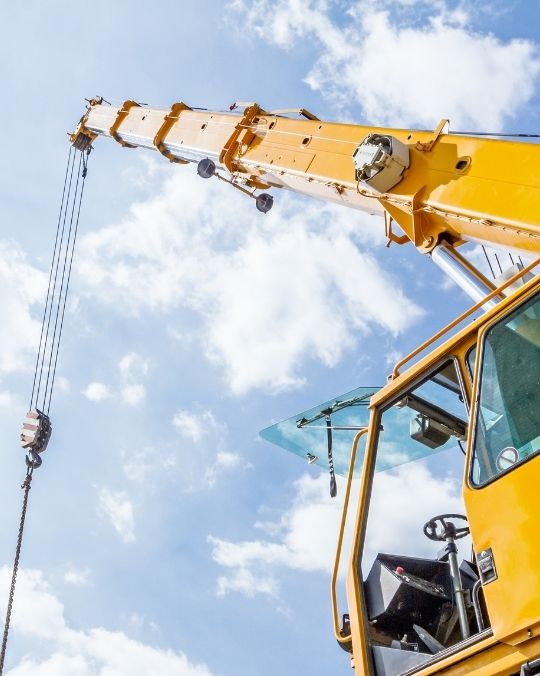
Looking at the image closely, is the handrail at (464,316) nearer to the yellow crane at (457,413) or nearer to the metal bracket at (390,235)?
the yellow crane at (457,413)

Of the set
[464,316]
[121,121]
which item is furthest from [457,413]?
[121,121]

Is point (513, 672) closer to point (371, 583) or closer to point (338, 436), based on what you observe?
point (371, 583)

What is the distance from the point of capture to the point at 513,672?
3.04 metres

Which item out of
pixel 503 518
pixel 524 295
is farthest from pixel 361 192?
pixel 503 518

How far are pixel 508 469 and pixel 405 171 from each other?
2.93 metres

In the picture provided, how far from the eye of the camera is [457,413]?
437 centimetres

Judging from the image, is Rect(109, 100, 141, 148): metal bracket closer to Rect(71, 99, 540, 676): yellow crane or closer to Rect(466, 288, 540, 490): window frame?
Rect(71, 99, 540, 676): yellow crane

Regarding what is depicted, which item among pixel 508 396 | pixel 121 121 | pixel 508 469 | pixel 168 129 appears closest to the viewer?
pixel 508 469

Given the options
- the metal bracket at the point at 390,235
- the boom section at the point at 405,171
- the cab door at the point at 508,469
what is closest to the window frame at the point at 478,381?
the cab door at the point at 508,469

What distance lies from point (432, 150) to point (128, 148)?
22.0 feet

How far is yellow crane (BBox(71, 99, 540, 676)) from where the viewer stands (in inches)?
127

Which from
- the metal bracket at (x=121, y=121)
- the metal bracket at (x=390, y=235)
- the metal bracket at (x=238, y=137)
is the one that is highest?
the metal bracket at (x=121, y=121)

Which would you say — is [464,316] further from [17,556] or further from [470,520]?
[17,556]

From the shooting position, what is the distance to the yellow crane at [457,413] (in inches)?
127
